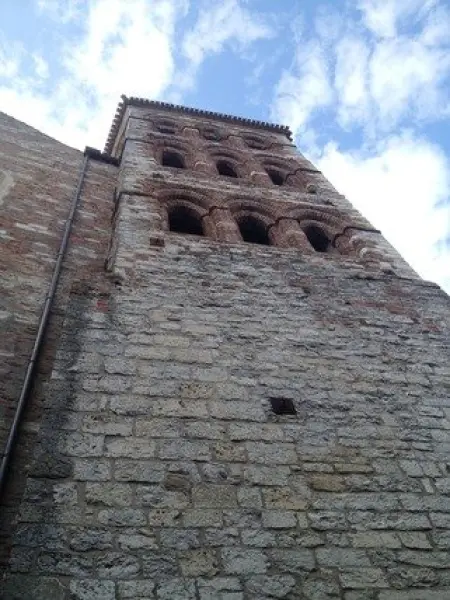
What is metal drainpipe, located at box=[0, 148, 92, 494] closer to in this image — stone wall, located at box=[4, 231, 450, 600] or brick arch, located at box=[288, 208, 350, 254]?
stone wall, located at box=[4, 231, 450, 600]

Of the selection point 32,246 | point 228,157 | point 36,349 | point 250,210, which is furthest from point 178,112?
point 36,349

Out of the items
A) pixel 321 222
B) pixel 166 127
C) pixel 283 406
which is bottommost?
pixel 283 406

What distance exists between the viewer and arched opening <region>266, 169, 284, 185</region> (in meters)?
12.8

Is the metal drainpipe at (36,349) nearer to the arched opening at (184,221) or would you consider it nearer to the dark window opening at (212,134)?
the arched opening at (184,221)

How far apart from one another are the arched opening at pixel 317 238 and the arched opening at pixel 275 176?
330cm

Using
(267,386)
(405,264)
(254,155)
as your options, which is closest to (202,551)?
(267,386)

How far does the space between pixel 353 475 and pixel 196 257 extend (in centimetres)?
372

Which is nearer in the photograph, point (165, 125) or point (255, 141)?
point (165, 125)

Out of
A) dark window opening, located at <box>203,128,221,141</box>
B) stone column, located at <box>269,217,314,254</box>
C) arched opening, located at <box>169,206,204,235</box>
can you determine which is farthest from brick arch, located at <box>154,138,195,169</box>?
stone column, located at <box>269,217,314,254</box>

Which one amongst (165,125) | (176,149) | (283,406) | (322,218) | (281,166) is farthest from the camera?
(165,125)

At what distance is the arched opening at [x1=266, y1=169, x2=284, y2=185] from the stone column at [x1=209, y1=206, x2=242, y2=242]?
12.7 ft

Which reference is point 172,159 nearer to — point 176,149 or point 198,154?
point 176,149

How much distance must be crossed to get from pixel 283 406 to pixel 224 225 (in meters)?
4.32

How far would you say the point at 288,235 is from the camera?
8953 mm
